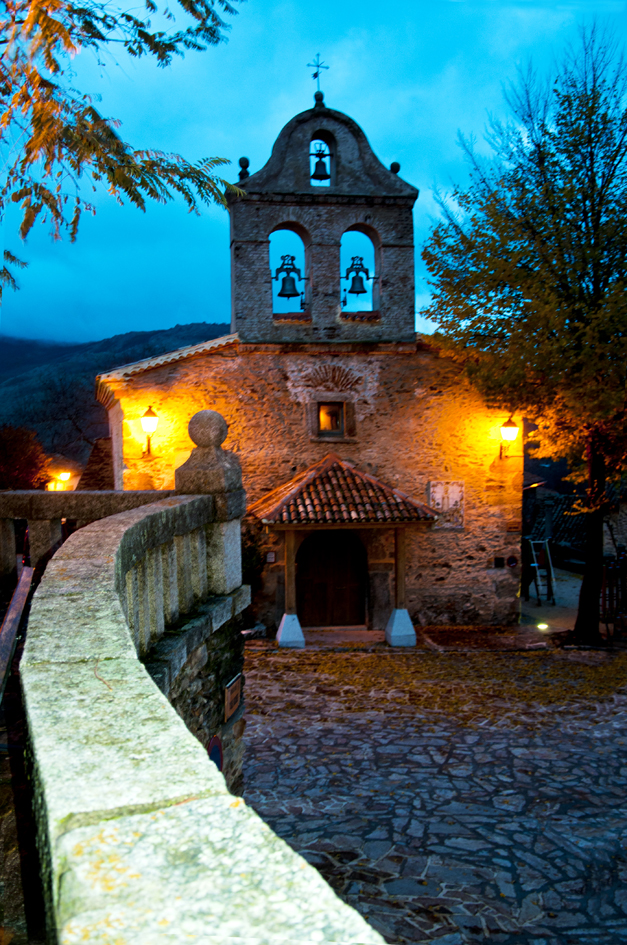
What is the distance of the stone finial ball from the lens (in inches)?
177

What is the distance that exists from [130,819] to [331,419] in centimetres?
1146

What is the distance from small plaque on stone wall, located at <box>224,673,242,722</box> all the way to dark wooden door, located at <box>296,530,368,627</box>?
295 inches

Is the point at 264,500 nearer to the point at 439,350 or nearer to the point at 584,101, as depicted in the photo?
the point at 439,350

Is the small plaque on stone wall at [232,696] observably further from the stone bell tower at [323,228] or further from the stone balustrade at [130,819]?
the stone bell tower at [323,228]

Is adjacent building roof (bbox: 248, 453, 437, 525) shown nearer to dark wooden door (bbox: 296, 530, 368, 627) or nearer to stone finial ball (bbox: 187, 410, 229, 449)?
dark wooden door (bbox: 296, 530, 368, 627)

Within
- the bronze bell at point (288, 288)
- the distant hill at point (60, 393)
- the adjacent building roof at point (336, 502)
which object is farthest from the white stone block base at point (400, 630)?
the distant hill at point (60, 393)

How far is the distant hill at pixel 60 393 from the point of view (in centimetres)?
3178

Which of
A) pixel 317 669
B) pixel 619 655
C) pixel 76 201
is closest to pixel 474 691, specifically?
pixel 317 669

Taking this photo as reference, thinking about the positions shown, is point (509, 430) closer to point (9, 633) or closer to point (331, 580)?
point (331, 580)

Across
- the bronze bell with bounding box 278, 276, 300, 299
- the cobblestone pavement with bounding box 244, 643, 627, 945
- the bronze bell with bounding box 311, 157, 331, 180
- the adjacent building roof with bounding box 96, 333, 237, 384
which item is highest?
the bronze bell with bounding box 311, 157, 331, 180

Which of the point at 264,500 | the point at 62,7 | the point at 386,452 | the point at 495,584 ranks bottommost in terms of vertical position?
the point at 495,584

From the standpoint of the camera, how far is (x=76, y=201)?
577 centimetres

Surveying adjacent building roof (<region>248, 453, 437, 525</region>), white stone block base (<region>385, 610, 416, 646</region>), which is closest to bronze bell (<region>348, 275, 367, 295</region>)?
adjacent building roof (<region>248, 453, 437, 525</region>)

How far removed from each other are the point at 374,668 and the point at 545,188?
834cm
